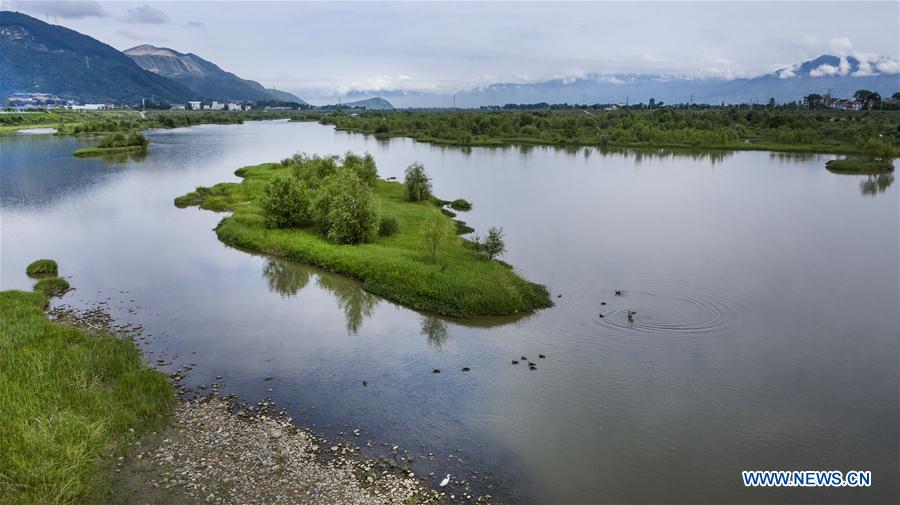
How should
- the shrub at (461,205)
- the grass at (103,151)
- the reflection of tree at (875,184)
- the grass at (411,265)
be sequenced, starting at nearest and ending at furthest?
1. the grass at (411,265)
2. the shrub at (461,205)
3. the reflection of tree at (875,184)
4. the grass at (103,151)

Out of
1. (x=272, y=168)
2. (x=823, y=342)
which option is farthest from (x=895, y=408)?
(x=272, y=168)

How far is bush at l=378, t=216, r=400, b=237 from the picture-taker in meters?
42.2

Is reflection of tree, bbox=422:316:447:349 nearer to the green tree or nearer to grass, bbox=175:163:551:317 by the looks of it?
grass, bbox=175:163:551:317

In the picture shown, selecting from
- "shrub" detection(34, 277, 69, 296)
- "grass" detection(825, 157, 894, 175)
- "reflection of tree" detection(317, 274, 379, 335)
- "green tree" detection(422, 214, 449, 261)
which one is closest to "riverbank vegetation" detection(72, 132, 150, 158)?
"shrub" detection(34, 277, 69, 296)

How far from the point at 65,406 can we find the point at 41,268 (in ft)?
72.9

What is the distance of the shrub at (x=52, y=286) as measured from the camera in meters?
31.8

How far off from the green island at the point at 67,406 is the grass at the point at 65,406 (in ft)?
0.09

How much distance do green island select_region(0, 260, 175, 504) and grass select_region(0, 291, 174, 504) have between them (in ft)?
0.09

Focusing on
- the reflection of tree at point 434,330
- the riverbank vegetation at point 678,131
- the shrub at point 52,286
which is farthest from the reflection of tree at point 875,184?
the shrub at point 52,286

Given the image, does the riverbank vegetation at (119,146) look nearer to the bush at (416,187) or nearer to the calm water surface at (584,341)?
the calm water surface at (584,341)

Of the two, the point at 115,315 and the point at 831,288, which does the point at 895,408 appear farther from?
the point at 115,315

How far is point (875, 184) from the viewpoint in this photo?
233 ft

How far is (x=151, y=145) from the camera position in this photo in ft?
388

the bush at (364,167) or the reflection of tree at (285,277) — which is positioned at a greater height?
the bush at (364,167)
